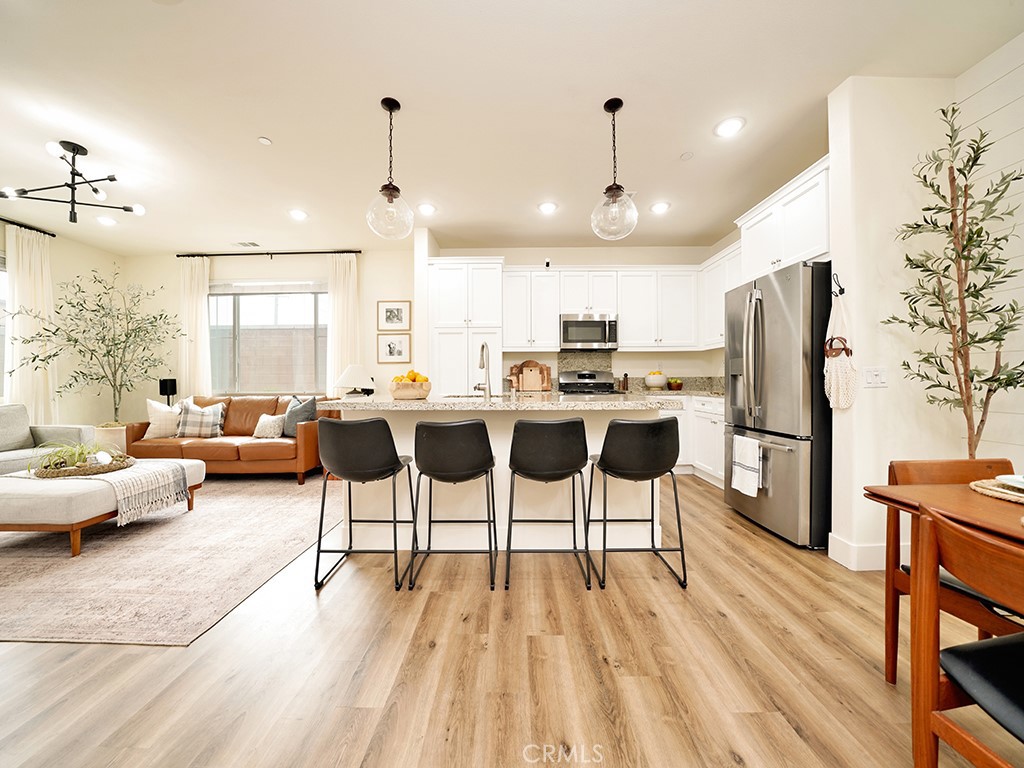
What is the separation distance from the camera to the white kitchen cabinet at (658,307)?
519 centimetres

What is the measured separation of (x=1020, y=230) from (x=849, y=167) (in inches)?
35.0

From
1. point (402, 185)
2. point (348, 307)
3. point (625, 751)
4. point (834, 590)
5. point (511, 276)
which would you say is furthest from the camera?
point (348, 307)

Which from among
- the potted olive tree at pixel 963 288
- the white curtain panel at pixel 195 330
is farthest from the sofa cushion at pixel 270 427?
the potted olive tree at pixel 963 288

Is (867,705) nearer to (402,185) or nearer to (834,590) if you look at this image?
(834,590)

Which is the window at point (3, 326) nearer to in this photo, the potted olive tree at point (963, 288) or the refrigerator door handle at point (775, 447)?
the refrigerator door handle at point (775, 447)

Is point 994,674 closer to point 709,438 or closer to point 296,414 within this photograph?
point 709,438

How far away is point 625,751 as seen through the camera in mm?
1261

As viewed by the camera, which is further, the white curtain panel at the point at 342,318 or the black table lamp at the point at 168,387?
the white curtain panel at the point at 342,318

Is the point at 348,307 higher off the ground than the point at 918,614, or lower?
higher

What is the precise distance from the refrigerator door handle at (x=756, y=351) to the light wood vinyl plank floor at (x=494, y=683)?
47.7 inches

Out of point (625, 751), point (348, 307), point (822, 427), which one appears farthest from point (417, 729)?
point (348, 307)

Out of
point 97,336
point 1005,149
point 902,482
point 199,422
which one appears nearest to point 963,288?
point 1005,149

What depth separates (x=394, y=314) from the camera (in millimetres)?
5883

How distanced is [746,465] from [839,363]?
3.30ft
